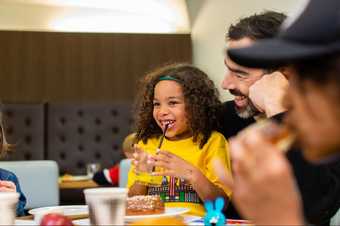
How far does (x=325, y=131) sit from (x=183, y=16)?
20.1 ft

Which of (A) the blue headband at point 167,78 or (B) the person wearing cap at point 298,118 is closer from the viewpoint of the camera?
(B) the person wearing cap at point 298,118

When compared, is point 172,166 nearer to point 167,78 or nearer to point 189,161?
point 189,161

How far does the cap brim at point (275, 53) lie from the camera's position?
26.4 inches

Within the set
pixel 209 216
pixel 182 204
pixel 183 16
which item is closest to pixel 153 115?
pixel 182 204

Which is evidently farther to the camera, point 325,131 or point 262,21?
point 262,21

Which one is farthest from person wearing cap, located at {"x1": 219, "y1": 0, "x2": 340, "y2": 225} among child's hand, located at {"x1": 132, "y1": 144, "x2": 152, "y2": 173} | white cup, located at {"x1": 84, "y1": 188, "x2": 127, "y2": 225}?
child's hand, located at {"x1": 132, "y1": 144, "x2": 152, "y2": 173}

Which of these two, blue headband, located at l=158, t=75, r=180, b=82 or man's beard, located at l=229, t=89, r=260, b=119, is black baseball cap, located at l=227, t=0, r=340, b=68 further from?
blue headband, located at l=158, t=75, r=180, b=82

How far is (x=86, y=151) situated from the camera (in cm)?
611

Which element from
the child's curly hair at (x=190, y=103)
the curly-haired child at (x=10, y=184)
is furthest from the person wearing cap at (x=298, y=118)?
the child's curly hair at (x=190, y=103)

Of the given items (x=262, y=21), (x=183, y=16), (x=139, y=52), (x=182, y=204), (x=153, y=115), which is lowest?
(x=182, y=204)

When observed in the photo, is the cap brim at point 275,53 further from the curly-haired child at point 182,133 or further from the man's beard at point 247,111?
the man's beard at point 247,111

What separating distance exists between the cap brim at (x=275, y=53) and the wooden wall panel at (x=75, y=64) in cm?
571

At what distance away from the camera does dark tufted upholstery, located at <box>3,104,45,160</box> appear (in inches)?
235

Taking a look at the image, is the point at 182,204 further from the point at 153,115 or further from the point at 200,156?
the point at 153,115
